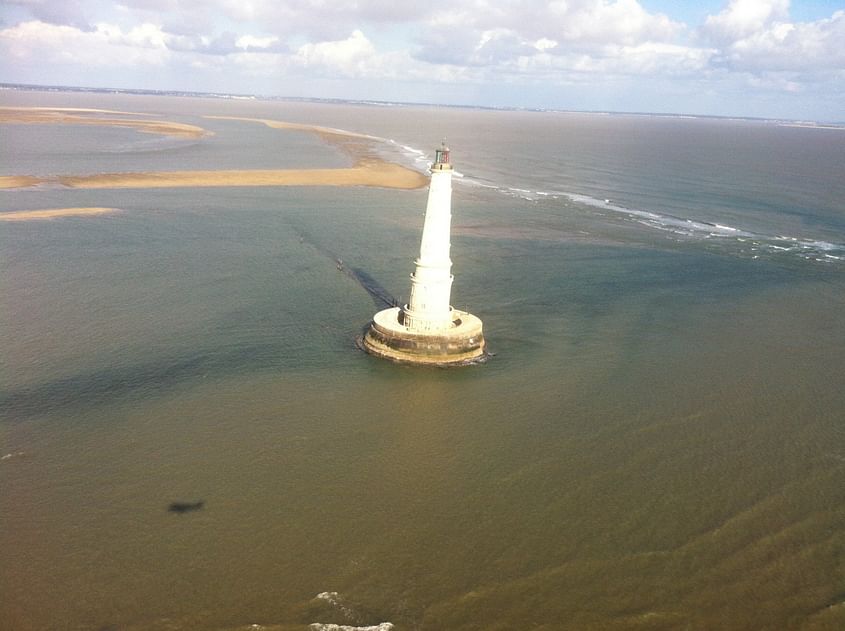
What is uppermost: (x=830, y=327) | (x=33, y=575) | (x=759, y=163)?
(x=759, y=163)

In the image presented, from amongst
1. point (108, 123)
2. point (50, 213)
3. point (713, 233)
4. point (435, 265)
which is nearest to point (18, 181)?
point (50, 213)

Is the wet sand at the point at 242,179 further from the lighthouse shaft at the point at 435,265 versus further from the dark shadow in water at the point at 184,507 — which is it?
the dark shadow in water at the point at 184,507

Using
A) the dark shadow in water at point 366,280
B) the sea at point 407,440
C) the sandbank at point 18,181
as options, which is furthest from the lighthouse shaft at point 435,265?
the sandbank at point 18,181

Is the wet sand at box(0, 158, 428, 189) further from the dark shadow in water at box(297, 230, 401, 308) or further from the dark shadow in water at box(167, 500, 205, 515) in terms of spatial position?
the dark shadow in water at box(167, 500, 205, 515)

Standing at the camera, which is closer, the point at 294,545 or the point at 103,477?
the point at 294,545

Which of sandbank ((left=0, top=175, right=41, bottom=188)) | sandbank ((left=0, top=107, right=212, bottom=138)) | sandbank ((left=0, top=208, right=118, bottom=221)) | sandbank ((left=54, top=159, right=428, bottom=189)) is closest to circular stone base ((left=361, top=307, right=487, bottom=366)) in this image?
sandbank ((left=0, top=208, right=118, bottom=221))

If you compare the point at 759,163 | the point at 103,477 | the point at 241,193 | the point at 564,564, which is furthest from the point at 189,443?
the point at 759,163

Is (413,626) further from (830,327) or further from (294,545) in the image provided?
(830,327)
